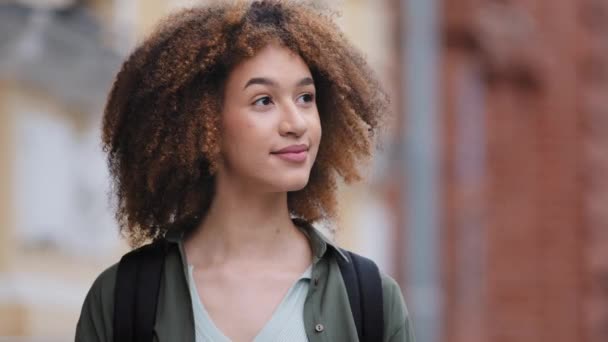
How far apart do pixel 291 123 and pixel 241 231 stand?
29 centimetres

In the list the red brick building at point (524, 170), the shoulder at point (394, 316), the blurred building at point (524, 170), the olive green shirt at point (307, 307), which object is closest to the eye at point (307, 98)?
the olive green shirt at point (307, 307)

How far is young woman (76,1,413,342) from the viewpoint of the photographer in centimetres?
394

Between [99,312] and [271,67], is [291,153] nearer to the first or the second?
[271,67]

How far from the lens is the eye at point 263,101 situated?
3.96 m

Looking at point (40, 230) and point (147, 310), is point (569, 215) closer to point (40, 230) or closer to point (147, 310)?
point (40, 230)

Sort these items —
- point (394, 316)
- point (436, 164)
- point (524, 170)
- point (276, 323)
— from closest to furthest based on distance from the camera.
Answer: point (276, 323) → point (394, 316) → point (436, 164) → point (524, 170)

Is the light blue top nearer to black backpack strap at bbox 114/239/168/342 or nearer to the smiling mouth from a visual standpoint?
black backpack strap at bbox 114/239/168/342

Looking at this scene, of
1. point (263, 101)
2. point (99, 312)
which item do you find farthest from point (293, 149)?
point (99, 312)

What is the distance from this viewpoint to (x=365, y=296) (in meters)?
4.01

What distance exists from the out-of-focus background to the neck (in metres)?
0.56

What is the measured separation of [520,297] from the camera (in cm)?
1772

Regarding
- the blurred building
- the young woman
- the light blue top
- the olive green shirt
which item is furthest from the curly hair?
the blurred building

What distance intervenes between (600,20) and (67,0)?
33.6 feet

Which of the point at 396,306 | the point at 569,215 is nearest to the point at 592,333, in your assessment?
the point at 569,215
